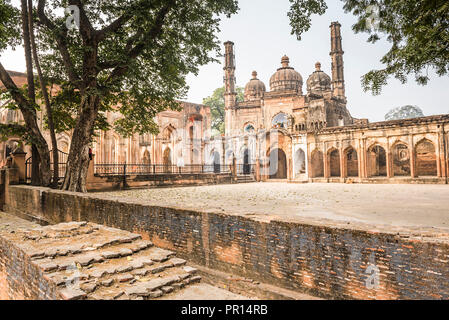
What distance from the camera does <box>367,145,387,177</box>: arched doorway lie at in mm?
25625

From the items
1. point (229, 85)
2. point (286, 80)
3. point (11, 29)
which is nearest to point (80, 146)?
point (11, 29)

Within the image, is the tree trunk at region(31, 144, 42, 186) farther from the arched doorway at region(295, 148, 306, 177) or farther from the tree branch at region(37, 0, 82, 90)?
the arched doorway at region(295, 148, 306, 177)

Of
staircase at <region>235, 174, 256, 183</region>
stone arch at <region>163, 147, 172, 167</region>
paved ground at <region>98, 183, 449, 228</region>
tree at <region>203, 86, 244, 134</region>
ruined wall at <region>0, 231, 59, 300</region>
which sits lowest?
ruined wall at <region>0, 231, 59, 300</region>

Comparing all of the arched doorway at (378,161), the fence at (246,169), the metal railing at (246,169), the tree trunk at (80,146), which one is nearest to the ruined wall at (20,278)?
the tree trunk at (80,146)

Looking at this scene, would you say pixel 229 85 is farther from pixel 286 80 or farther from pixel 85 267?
pixel 85 267

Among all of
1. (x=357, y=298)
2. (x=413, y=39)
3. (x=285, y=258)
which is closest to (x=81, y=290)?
(x=285, y=258)

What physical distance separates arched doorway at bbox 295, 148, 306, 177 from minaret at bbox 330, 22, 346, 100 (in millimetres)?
15353

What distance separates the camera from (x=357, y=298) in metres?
2.89

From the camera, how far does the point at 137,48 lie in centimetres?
1008

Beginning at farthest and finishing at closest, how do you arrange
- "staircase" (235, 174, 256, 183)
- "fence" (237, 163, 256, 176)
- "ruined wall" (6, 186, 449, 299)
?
1. "fence" (237, 163, 256, 176)
2. "staircase" (235, 174, 256, 183)
3. "ruined wall" (6, 186, 449, 299)

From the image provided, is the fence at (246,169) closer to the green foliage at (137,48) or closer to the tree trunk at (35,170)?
the green foliage at (137,48)

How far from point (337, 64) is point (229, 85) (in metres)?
15.2

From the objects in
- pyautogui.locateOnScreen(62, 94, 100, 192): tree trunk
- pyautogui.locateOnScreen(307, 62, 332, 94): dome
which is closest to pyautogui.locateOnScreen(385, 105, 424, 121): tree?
pyautogui.locateOnScreen(307, 62, 332, 94): dome
